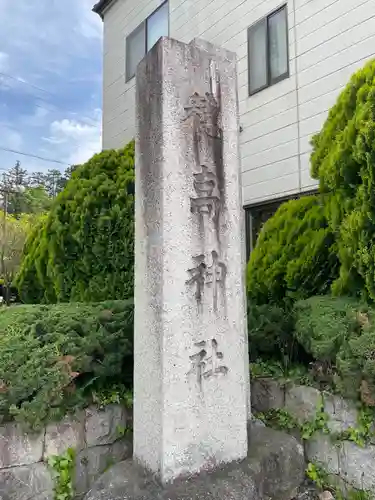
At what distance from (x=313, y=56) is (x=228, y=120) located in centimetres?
463

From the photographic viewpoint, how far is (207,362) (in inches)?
112

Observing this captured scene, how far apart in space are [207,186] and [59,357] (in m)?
1.47

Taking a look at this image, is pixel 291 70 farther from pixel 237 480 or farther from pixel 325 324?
pixel 237 480

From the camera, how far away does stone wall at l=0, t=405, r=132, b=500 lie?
8.80ft

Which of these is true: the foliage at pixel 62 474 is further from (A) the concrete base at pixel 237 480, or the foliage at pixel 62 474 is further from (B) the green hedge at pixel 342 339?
(B) the green hedge at pixel 342 339

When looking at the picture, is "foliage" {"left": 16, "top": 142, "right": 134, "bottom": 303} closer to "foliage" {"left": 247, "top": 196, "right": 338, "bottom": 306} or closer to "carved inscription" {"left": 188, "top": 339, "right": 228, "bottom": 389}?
"foliage" {"left": 247, "top": 196, "right": 338, "bottom": 306}

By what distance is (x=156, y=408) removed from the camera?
269 cm

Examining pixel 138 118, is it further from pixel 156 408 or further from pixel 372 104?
pixel 156 408

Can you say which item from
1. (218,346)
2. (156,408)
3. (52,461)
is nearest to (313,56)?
(218,346)

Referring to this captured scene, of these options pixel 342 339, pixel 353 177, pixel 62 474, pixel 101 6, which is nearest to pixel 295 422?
pixel 342 339

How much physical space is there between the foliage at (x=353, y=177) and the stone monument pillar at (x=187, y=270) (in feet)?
3.19

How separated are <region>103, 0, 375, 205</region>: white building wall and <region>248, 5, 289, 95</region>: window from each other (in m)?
0.12

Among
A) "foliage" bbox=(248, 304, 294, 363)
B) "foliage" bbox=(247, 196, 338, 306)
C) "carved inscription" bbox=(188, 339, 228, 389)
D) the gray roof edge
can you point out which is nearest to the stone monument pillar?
"carved inscription" bbox=(188, 339, 228, 389)

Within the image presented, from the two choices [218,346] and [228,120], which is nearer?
[218,346]
